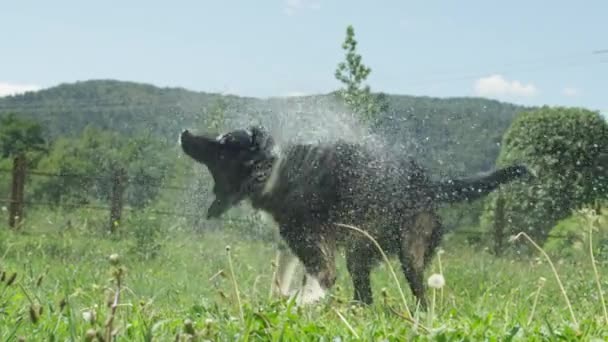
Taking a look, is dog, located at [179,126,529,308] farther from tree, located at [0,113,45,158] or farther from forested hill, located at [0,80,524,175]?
tree, located at [0,113,45,158]

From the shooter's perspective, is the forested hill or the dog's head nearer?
the dog's head

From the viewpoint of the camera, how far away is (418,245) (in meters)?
6.54

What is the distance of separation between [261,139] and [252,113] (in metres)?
0.50

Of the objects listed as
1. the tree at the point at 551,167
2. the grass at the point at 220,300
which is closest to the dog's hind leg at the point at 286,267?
the grass at the point at 220,300

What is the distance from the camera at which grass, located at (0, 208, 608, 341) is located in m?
2.57

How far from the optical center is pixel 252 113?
270 inches

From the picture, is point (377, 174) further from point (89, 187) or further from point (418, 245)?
point (89, 187)

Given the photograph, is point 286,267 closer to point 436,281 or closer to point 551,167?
point 436,281

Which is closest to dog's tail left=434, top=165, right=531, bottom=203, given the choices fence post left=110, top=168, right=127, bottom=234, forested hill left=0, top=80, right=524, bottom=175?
forested hill left=0, top=80, right=524, bottom=175

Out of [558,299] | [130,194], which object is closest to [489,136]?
[130,194]

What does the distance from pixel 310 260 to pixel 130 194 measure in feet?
48.7

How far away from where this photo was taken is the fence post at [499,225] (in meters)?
16.6

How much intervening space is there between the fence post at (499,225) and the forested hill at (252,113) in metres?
1.07

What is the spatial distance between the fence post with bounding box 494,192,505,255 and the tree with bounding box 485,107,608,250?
0.08 feet
